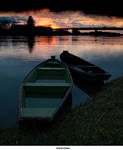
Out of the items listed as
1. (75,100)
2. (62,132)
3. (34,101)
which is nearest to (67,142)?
(62,132)

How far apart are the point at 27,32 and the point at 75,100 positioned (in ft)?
594

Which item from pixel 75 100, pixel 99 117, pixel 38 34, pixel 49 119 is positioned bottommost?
pixel 75 100

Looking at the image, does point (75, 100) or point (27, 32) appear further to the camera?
point (27, 32)

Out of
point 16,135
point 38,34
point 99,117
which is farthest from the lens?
point 38,34

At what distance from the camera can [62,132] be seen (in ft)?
17.9

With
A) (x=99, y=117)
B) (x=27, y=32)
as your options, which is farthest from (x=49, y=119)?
(x=27, y=32)

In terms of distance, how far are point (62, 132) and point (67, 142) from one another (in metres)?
0.68

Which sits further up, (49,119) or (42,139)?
(49,119)

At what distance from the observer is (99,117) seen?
20.1ft

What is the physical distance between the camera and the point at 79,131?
5.31 m

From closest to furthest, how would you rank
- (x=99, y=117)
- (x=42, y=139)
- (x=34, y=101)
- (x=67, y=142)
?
(x=67, y=142), (x=42, y=139), (x=99, y=117), (x=34, y=101)

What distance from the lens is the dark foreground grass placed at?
4816mm

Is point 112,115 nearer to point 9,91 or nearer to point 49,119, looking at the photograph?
point 49,119

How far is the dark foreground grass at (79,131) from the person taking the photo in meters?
4.82
